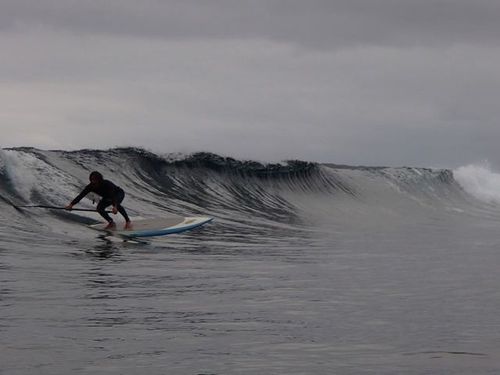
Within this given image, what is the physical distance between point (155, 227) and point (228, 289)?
20.9ft

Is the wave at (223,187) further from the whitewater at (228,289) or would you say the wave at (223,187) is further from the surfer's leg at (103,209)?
the surfer's leg at (103,209)

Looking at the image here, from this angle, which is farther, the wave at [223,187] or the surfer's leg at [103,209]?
the wave at [223,187]

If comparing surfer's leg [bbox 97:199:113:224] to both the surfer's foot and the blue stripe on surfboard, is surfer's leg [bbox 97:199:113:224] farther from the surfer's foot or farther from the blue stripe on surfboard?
the blue stripe on surfboard

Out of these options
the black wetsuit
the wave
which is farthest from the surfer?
the wave

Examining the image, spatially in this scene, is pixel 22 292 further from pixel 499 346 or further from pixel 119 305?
pixel 499 346

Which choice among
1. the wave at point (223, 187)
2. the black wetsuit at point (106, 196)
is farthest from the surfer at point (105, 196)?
the wave at point (223, 187)

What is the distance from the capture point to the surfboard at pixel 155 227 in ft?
49.8

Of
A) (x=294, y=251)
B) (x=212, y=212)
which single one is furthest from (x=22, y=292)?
(x=212, y=212)

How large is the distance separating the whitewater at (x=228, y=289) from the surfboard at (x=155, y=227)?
21 centimetres

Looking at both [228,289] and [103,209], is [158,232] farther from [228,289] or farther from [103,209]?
[228,289]

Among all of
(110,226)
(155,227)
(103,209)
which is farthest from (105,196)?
(155,227)

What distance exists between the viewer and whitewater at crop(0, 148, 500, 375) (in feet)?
20.8

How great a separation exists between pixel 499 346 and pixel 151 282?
4139 mm

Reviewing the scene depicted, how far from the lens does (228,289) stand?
9.48 m
